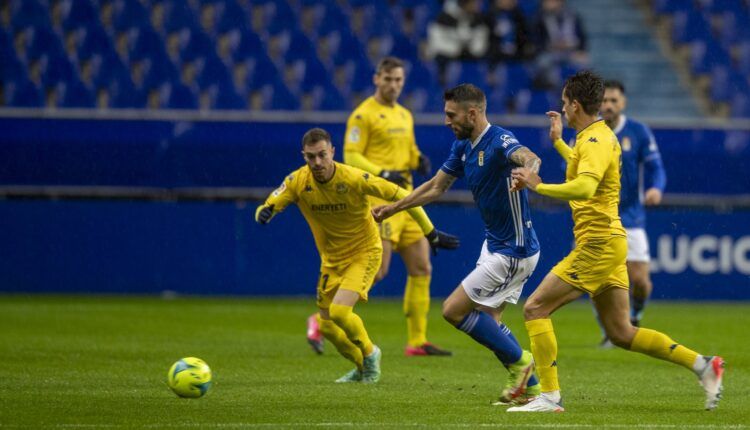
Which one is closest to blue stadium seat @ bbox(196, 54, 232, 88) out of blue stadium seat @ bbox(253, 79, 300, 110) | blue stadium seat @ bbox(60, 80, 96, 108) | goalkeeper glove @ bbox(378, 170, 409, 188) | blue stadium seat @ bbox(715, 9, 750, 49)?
blue stadium seat @ bbox(253, 79, 300, 110)

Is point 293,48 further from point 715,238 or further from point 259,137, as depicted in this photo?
point 715,238

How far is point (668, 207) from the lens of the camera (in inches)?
702

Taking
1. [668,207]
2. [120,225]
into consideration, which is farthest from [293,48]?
[668,207]

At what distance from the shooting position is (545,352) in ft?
26.4

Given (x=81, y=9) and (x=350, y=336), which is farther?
(x=81, y=9)

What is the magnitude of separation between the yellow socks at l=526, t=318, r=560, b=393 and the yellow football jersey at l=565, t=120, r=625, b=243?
1.91ft

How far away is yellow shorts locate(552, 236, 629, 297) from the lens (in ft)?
26.4

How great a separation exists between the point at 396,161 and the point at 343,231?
2.52 metres

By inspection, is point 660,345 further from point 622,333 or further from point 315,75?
point 315,75

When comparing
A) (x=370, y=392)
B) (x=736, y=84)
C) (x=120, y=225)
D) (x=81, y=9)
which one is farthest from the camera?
(x=736, y=84)

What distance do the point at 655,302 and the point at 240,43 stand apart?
25.1 ft

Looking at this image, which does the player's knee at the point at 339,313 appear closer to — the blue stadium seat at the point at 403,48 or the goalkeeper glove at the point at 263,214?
the goalkeeper glove at the point at 263,214

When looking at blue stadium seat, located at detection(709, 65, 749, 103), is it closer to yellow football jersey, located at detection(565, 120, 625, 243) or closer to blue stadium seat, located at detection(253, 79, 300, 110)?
blue stadium seat, located at detection(253, 79, 300, 110)

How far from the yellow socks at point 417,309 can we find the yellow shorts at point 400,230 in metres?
0.34
